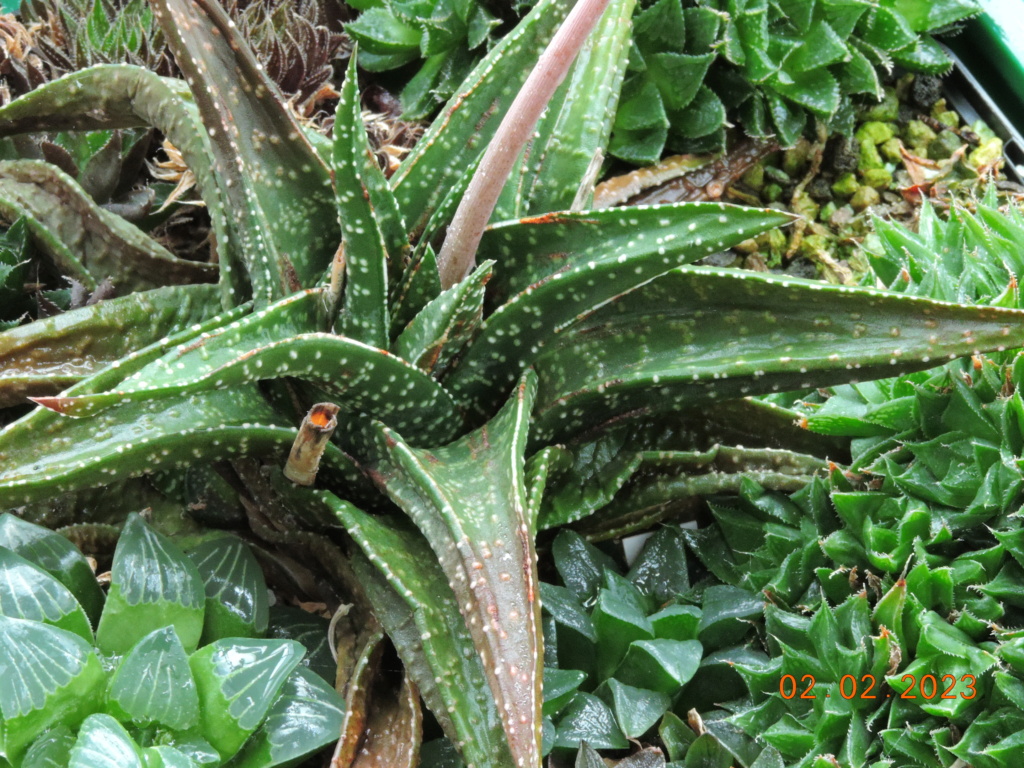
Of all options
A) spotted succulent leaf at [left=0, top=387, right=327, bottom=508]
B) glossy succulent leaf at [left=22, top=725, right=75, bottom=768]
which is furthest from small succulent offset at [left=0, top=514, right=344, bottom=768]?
spotted succulent leaf at [left=0, top=387, right=327, bottom=508]

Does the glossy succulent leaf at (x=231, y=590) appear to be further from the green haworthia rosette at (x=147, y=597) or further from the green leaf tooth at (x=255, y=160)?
the green leaf tooth at (x=255, y=160)

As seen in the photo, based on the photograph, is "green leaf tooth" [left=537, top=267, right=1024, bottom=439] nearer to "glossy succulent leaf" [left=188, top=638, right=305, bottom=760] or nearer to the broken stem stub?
the broken stem stub

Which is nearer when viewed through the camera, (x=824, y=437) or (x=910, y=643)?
(x=910, y=643)

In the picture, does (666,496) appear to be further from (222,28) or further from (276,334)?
(222,28)

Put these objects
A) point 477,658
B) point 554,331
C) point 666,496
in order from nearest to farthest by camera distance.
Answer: point 477,658 → point 554,331 → point 666,496

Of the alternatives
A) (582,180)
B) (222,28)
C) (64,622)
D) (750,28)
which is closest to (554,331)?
(582,180)

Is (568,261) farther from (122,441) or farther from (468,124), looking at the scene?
(122,441)

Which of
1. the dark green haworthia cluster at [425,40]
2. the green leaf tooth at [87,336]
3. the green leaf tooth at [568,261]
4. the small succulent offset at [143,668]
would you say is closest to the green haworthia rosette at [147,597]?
the small succulent offset at [143,668]
